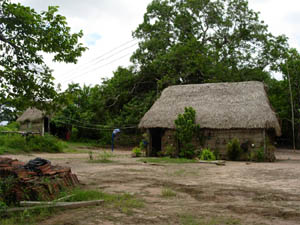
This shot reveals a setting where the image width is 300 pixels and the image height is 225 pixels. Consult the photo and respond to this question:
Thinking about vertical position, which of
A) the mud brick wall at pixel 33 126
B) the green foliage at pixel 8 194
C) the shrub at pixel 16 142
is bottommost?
the green foliage at pixel 8 194

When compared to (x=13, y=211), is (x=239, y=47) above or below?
above

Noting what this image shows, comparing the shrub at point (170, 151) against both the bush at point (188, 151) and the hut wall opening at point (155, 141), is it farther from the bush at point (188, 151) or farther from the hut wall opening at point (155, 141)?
the hut wall opening at point (155, 141)

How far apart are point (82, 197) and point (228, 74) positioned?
20.4m

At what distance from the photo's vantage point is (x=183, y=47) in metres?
24.1

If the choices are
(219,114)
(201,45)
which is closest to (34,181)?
(219,114)

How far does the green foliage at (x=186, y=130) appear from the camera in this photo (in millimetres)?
15327

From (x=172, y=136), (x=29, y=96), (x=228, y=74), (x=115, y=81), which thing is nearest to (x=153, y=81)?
(x=115, y=81)

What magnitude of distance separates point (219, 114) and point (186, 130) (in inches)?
69.8

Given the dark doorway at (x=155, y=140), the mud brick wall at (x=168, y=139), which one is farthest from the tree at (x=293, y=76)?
the mud brick wall at (x=168, y=139)

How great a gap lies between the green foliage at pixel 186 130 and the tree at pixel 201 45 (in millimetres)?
8597

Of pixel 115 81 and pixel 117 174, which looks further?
pixel 115 81

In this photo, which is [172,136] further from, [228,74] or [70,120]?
[70,120]

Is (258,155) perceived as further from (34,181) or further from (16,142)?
(16,142)

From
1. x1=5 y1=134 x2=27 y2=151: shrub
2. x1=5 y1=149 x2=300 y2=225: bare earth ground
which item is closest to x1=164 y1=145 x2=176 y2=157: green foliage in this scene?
x1=5 y1=134 x2=27 y2=151: shrub
